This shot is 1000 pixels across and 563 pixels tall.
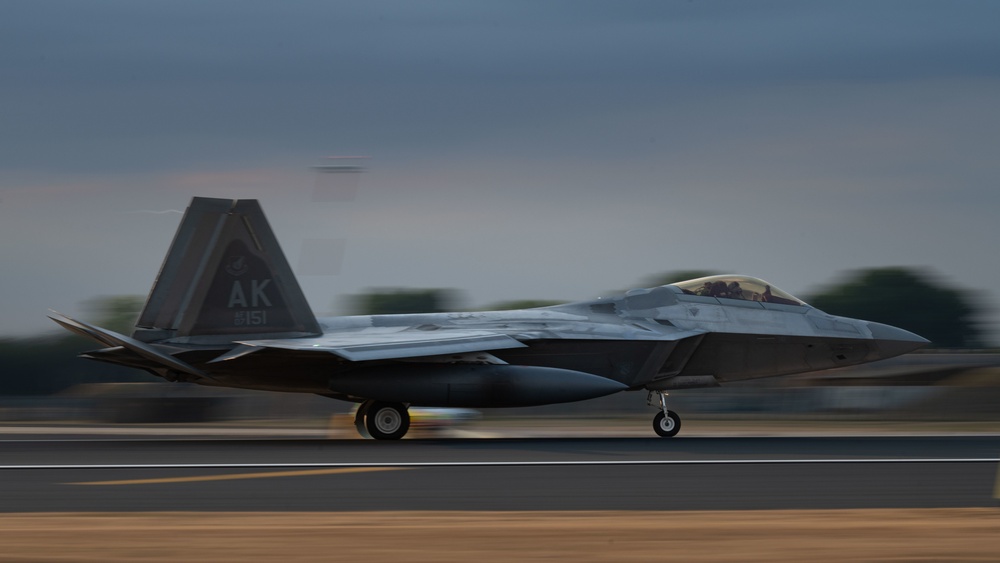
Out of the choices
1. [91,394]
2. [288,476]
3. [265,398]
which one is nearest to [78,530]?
[288,476]

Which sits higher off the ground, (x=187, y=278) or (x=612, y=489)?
(x=187, y=278)

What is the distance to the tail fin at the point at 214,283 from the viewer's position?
66.0 feet

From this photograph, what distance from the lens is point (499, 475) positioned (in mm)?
13438

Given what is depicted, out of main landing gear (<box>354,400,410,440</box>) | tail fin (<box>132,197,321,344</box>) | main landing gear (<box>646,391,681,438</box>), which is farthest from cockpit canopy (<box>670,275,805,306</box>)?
tail fin (<box>132,197,321,344</box>)

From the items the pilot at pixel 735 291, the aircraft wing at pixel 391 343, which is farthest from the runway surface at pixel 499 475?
the pilot at pixel 735 291

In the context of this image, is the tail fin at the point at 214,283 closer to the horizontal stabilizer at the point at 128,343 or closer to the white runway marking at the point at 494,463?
the horizontal stabilizer at the point at 128,343

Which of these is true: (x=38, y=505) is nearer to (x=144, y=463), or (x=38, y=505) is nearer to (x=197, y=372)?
(x=144, y=463)

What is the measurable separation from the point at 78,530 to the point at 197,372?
443 inches

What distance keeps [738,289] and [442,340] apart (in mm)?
6199

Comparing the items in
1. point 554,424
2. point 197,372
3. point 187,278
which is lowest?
point 554,424

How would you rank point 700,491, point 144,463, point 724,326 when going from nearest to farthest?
1. point 700,491
2. point 144,463
3. point 724,326

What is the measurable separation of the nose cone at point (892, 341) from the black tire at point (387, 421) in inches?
375

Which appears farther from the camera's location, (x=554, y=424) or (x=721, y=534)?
(x=554, y=424)

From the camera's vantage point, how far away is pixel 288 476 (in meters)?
13.4
